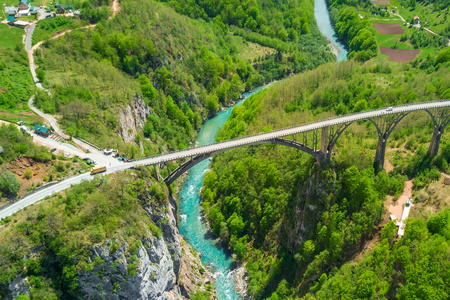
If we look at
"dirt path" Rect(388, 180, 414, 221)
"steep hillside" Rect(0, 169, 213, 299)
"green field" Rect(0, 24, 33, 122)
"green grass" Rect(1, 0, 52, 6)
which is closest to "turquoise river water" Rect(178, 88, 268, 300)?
"steep hillside" Rect(0, 169, 213, 299)

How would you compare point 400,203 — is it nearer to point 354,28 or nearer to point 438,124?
point 438,124

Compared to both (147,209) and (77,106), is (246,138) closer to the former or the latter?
(147,209)

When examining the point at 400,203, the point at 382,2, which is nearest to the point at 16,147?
the point at 400,203

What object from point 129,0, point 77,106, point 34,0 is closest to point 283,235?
point 77,106

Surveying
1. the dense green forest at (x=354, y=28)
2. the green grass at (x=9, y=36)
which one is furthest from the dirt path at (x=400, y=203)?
the green grass at (x=9, y=36)

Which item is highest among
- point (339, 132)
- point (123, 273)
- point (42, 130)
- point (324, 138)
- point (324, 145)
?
point (339, 132)
